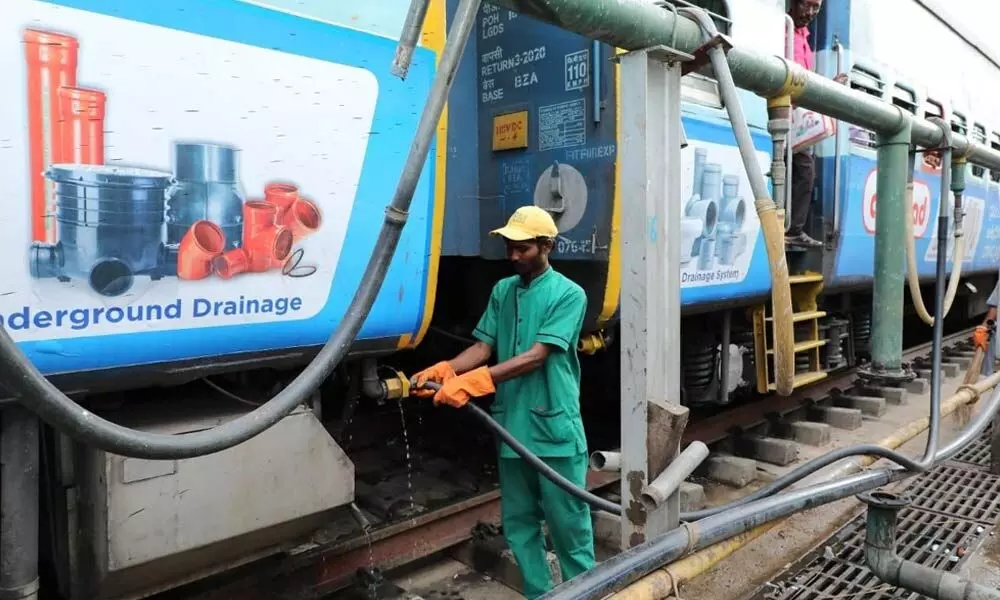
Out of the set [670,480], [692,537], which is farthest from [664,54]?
[692,537]

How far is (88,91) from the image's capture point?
6.17ft

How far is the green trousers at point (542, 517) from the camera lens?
279 cm

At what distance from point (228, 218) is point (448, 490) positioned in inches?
88.5

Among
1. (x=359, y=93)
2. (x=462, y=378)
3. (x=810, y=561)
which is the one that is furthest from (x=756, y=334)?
(x=359, y=93)

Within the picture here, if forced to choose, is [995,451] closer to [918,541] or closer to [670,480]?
[918,541]

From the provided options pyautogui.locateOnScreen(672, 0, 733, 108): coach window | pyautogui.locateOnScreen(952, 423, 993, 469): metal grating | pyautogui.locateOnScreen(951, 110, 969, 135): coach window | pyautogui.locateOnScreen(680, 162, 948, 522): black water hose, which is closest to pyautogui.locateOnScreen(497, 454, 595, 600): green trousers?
pyautogui.locateOnScreen(680, 162, 948, 522): black water hose

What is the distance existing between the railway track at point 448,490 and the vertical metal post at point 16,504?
2.64 feet

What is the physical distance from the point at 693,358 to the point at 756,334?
1.40ft

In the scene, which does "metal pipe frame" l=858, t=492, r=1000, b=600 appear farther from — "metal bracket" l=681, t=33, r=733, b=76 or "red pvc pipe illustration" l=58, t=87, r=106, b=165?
"red pvc pipe illustration" l=58, t=87, r=106, b=165

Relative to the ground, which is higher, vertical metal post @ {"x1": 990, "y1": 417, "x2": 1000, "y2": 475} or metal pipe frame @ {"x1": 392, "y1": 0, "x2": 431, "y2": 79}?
metal pipe frame @ {"x1": 392, "y1": 0, "x2": 431, "y2": 79}

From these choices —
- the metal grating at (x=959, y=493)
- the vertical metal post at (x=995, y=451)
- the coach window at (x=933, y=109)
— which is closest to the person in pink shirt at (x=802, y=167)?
the vertical metal post at (x=995, y=451)

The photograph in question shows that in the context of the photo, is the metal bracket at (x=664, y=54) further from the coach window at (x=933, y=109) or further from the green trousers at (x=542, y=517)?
the coach window at (x=933, y=109)

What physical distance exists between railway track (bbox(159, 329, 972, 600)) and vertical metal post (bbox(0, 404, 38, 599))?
2.64 feet

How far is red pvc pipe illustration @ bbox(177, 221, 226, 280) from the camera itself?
2090mm
